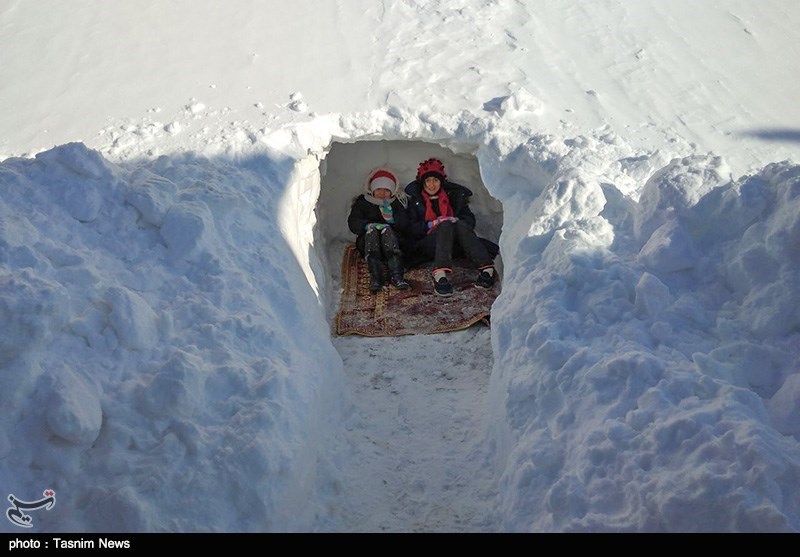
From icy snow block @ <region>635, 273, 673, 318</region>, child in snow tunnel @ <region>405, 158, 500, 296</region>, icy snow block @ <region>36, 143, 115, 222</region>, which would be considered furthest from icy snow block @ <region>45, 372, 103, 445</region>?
child in snow tunnel @ <region>405, 158, 500, 296</region>

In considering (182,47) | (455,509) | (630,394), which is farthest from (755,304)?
(182,47)

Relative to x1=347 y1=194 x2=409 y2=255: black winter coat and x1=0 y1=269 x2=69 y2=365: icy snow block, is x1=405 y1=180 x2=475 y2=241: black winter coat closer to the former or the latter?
x1=347 y1=194 x2=409 y2=255: black winter coat

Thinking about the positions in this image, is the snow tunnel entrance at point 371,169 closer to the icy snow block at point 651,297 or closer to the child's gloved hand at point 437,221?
the child's gloved hand at point 437,221

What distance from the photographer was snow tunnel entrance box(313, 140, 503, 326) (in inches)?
250

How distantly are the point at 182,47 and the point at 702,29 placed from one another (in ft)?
13.0

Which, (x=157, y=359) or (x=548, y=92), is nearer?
(x=157, y=359)

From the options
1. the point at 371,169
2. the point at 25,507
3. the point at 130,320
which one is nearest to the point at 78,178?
the point at 130,320

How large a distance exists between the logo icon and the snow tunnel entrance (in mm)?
3247

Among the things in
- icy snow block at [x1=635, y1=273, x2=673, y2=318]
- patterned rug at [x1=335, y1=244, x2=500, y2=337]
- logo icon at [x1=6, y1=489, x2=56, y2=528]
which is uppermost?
icy snow block at [x1=635, y1=273, x2=673, y2=318]

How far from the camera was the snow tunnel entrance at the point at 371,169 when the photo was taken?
250 inches

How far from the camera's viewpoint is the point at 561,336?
13.3 feet

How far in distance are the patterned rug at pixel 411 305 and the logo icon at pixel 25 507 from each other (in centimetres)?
249

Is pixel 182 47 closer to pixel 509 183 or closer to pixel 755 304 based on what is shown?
pixel 509 183

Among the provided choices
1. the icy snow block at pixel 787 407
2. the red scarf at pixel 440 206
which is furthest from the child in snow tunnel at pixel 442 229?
the icy snow block at pixel 787 407
